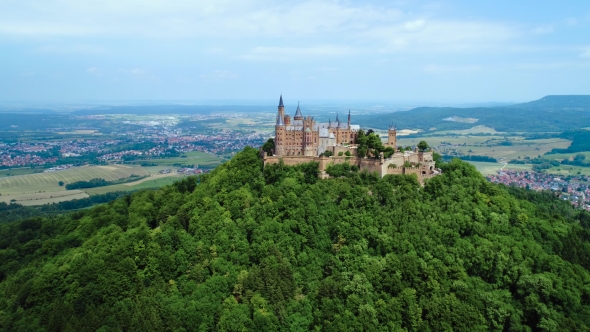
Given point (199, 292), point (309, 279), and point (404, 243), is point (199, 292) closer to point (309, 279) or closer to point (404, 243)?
point (309, 279)

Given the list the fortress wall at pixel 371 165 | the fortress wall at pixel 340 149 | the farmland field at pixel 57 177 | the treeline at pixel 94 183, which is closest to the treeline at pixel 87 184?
the treeline at pixel 94 183

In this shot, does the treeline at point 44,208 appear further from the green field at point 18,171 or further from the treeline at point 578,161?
the treeline at point 578,161

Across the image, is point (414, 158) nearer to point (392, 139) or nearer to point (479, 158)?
point (392, 139)

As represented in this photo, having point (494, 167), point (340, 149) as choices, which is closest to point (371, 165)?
point (340, 149)

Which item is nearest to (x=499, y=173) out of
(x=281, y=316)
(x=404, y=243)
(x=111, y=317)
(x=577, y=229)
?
(x=577, y=229)

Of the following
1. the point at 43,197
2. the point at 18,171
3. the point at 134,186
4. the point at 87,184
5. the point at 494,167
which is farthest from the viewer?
the point at 18,171

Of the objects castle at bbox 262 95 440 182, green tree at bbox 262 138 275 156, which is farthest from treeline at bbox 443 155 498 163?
green tree at bbox 262 138 275 156
